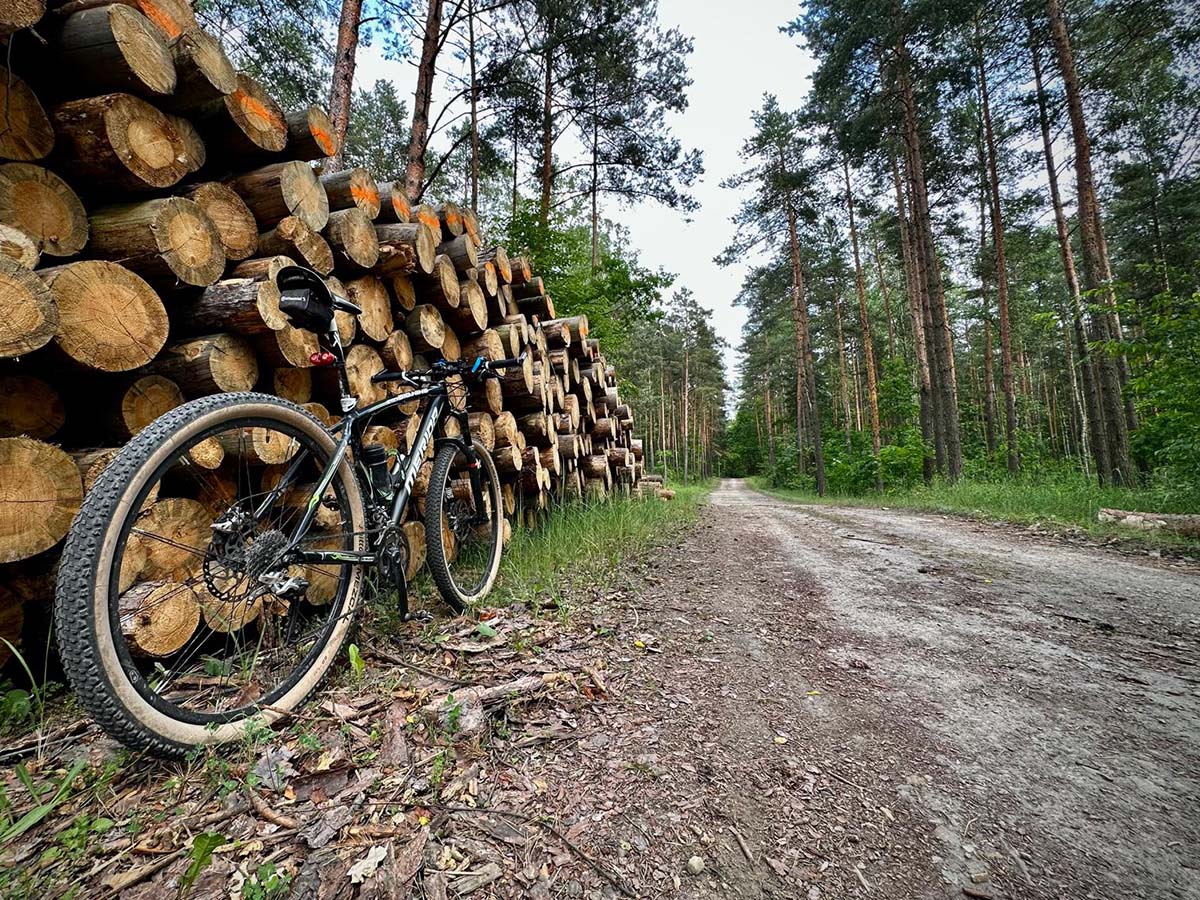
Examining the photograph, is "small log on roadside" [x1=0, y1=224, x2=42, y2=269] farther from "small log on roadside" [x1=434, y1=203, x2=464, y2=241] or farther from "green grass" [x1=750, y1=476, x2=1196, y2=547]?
"green grass" [x1=750, y1=476, x2=1196, y2=547]

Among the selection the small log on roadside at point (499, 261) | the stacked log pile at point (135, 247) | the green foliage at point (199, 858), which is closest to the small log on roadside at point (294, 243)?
the stacked log pile at point (135, 247)

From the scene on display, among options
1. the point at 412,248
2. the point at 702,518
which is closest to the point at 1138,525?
the point at 702,518

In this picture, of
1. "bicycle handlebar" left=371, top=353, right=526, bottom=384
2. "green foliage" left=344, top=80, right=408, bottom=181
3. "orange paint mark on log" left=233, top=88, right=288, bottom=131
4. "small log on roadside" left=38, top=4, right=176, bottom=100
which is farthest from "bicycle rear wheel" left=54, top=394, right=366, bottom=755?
"green foliage" left=344, top=80, right=408, bottom=181

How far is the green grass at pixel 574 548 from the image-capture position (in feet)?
9.44

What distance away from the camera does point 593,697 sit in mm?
1673

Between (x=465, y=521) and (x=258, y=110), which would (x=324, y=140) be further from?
(x=465, y=521)

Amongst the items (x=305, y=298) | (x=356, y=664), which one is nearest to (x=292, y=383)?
(x=305, y=298)

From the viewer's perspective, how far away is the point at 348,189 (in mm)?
2676

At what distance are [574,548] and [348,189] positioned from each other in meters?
2.94

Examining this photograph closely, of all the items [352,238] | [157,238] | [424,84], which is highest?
[424,84]

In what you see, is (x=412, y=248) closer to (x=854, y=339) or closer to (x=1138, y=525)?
(x=1138, y=525)

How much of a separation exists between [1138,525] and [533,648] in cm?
664

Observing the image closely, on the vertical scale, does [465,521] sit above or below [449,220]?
below

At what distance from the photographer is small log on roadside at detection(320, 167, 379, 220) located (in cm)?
267
